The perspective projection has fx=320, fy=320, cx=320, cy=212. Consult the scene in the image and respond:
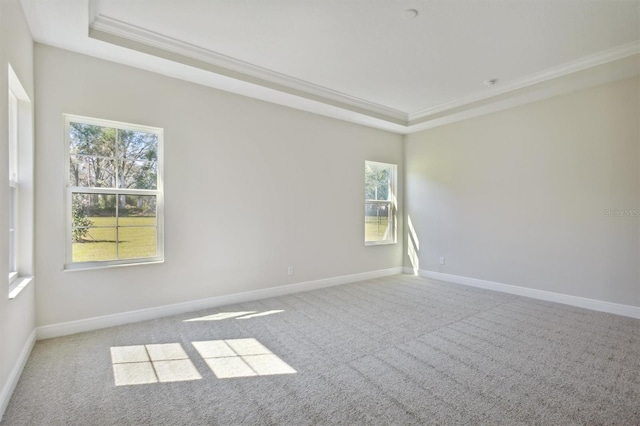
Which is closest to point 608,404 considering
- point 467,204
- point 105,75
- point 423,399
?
point 423,399

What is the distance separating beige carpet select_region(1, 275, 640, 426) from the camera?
74.5 inches

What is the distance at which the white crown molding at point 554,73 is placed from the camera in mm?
3281

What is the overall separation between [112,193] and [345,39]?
9.36ft

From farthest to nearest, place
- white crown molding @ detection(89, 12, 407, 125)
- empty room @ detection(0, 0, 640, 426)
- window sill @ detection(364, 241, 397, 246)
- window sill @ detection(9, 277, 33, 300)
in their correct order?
window sill @ detection(364, 241, 397, 246) < white crown molding @ detection(89, 12, 407, 125) < window sill @ detection(9, 277, 33, 300) < empty room @ detection(0, 0, 640, 426)

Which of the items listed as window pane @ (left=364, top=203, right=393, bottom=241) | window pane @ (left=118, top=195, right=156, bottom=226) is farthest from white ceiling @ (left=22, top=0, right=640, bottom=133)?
window pane @ (left=364, top=203, right=393, bottom=241)

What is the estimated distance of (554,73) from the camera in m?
3.81

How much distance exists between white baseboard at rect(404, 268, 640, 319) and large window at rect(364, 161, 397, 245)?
106 cm

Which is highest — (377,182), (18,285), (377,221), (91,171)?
(377,182)

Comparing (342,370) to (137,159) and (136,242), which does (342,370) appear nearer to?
(136,242)

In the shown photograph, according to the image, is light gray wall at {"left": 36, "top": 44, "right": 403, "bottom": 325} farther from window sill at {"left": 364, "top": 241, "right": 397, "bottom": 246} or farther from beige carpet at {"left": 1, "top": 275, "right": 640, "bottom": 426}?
beige carpet at {"left": 1, "top": 275, "right": 640, "bottom": 426}

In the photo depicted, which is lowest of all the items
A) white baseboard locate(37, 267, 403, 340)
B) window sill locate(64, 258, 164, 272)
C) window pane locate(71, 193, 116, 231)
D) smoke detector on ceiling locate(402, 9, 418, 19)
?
white baseboard locate(37, 267, 403, 340)

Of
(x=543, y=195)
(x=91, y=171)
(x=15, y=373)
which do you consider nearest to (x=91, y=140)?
(x=91, y=171)

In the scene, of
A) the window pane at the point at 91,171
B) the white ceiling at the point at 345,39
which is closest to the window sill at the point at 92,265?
the window pane at the point at 91,171

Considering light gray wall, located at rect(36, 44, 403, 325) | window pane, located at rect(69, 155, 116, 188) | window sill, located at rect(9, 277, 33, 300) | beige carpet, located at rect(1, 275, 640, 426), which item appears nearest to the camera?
beige carpet, located at rect(1, 275, 640, 426)
